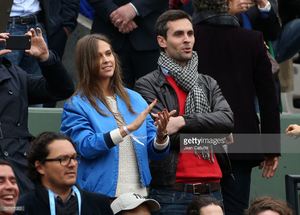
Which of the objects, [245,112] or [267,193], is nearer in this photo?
[245,112]

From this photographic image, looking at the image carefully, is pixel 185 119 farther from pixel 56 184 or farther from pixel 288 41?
pixel 288 41

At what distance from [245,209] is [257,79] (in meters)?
1.05

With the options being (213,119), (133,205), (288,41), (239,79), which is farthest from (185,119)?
(288,41)

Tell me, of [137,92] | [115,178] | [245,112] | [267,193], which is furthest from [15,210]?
[267,193]

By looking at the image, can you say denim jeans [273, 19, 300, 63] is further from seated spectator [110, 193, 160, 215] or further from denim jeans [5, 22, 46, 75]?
seated spectator [110, 193, 160, 215]

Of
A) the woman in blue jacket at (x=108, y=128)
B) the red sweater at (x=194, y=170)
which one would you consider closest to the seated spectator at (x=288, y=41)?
the red sweater at (x=194, y=170)

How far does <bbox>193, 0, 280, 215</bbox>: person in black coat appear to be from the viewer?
439 inches

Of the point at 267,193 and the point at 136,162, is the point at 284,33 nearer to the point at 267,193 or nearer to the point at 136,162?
the point at 267,193

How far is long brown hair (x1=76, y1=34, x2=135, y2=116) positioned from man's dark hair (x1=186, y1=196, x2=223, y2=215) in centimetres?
83

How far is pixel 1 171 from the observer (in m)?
9.41

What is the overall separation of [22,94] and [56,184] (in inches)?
35.6

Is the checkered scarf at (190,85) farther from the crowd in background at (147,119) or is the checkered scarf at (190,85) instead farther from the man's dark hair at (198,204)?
the man's dark hair at (198,204)

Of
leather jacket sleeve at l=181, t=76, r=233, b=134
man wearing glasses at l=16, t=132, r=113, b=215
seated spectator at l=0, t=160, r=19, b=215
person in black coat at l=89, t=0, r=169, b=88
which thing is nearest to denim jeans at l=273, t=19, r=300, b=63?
person in black coat at l=89, t=0, r=169, b=88

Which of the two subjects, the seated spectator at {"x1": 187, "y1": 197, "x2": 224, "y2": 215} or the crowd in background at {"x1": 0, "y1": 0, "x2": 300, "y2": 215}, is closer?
the crowd in background at {"x1": 0, "y1": 0, "x2": 300, "y2": 215}
